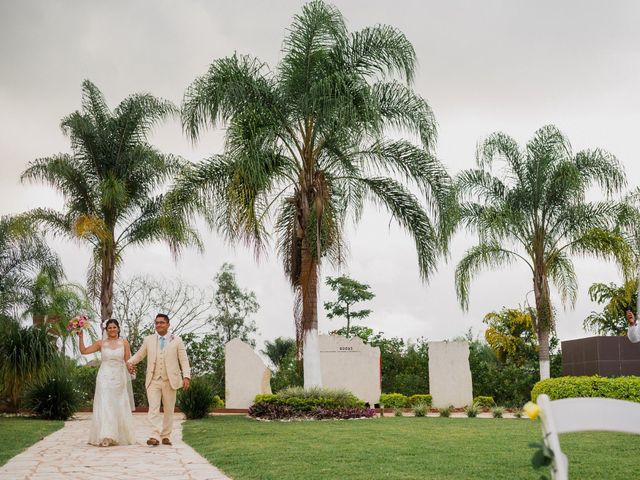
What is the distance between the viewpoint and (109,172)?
24.2 meters

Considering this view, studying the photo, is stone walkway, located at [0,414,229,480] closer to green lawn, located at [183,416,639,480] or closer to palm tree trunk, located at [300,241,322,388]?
green lawn, located at [183,416,639,480]

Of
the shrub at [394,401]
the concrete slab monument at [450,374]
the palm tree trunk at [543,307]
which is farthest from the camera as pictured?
the shrub at [394,401]

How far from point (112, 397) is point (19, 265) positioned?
59.3 feet

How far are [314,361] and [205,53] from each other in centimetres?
792

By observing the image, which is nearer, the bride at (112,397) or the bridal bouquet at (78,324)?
the bride at (112,397)

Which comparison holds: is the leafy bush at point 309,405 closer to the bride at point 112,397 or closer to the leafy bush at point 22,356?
the leafy bush at point 22,356

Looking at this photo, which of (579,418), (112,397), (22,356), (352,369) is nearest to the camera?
(579,418)

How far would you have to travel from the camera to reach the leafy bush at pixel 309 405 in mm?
18906

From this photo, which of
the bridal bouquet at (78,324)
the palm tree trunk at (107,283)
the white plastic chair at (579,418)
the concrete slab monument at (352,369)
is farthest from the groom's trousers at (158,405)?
the concrete slab monument at (352,369)

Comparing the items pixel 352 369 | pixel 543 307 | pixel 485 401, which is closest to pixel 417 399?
pixel 485 401

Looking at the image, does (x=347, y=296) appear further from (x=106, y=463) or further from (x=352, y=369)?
(x=106, y=463)

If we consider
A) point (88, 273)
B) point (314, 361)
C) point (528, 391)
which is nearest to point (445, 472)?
point (314, 361)

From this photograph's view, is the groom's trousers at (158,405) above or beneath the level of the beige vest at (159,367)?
beneath

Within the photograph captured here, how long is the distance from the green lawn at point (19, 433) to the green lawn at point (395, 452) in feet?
8.21
